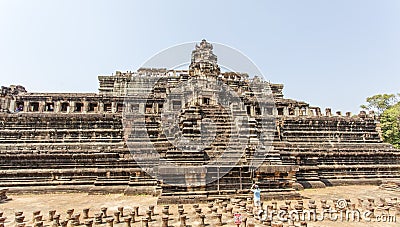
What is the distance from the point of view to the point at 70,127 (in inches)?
829

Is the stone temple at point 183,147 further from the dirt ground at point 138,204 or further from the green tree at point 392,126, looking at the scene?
the green tree at point 392,126

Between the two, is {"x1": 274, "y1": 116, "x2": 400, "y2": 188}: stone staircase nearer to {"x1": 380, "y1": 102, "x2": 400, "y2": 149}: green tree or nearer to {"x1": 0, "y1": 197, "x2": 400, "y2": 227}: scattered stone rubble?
{"x1": 0, "y1": 197, "x2": 400, "y2": 227}: scattered stone rubble

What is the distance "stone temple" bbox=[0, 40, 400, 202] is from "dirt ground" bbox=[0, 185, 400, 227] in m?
0.86

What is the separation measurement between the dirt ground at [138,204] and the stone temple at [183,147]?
0.86 meters

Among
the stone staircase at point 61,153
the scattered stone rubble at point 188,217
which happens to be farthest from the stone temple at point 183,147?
the scattered stone rubble at point 188,217

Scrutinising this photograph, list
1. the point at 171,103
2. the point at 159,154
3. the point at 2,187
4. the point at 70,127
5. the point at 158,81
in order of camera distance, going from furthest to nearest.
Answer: the point at 158,81 → the point at 171,103 → the point at 70,127 → the point at 159,154 → the point at 2,187

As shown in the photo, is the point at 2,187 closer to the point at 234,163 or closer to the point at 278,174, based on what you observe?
the point at 234,163

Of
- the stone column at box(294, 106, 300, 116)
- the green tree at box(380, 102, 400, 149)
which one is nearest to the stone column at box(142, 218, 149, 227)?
the stone column at box(294, 106, 300, 116)

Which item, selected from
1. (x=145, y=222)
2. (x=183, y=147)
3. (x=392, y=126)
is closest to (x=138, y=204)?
(x=183, y=147)

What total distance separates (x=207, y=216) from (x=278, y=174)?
4827 mm

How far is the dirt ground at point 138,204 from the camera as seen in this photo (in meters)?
8.67

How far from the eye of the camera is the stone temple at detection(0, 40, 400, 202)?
12430mm

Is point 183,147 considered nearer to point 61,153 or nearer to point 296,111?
point 61,153

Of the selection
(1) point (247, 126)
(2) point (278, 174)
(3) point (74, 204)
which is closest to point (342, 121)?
(1) point (247, 126)
